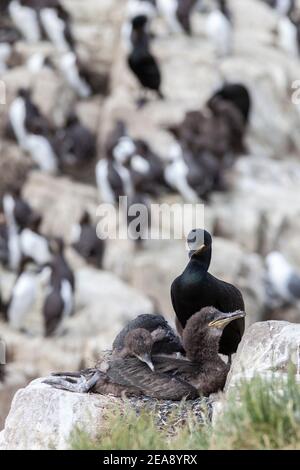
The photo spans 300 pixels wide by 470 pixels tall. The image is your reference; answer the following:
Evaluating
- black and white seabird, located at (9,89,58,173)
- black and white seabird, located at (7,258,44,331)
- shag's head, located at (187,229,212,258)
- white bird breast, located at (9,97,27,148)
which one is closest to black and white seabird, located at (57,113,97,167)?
black and white seabird, located at (9,89,58,173)

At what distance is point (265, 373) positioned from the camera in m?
6.99

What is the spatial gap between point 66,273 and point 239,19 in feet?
40.0

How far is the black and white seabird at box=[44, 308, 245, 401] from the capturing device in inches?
316

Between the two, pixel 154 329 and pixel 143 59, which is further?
pixel 143 59

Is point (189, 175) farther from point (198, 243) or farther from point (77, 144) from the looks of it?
point (198, 243)

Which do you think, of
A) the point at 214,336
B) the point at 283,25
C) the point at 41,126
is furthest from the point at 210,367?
the point at 283,25

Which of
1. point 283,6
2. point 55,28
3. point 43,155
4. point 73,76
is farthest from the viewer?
point 283,6

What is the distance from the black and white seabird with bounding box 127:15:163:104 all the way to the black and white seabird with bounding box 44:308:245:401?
2001cm

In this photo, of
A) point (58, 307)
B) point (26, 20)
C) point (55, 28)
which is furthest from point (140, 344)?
point (26, 20)

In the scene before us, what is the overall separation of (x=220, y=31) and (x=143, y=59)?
222 cm

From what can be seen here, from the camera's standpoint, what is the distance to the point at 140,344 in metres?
8.26

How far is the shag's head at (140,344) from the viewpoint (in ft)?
27.0

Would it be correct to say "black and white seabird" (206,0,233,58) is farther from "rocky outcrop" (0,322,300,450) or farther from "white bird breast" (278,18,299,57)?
"rocky outcrop" (0,322,300,450)
